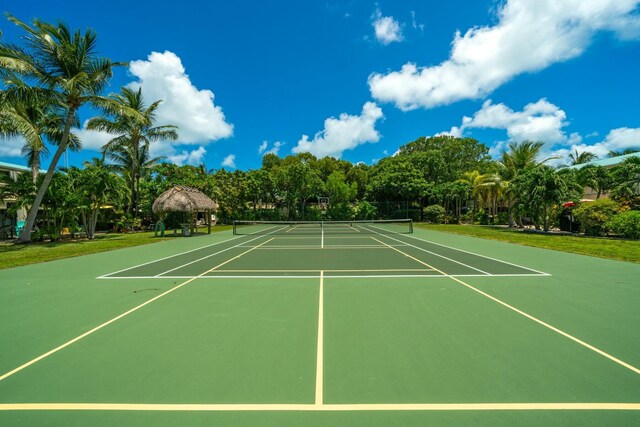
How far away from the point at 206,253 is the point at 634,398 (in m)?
12.9

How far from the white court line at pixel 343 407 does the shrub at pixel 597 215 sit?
21840 millimetres

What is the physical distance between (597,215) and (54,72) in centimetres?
3306

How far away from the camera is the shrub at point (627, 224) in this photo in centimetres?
1697

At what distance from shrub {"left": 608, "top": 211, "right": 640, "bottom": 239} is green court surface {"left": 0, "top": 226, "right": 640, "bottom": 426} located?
42.8 ft

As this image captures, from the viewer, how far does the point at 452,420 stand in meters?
2.71

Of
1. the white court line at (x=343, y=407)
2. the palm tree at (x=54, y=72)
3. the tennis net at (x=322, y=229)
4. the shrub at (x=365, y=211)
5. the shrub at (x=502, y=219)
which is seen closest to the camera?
the white court line at (x=343, y=407)

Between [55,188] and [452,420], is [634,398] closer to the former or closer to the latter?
[452,420]

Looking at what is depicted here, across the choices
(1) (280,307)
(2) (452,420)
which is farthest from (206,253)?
(2) (452,420)

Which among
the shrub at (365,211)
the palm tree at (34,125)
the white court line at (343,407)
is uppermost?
the palm tree at (34,125)

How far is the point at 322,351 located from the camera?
13.1ft

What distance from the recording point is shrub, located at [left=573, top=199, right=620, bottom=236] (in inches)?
757

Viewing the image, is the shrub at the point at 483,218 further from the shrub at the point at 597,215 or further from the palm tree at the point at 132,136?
the palm tree at the point at 132,136

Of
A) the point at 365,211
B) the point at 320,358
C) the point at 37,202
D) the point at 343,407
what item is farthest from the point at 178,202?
the point at 365,211

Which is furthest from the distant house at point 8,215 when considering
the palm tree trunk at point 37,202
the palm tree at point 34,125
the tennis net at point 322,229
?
the tennis net at point 322,229
